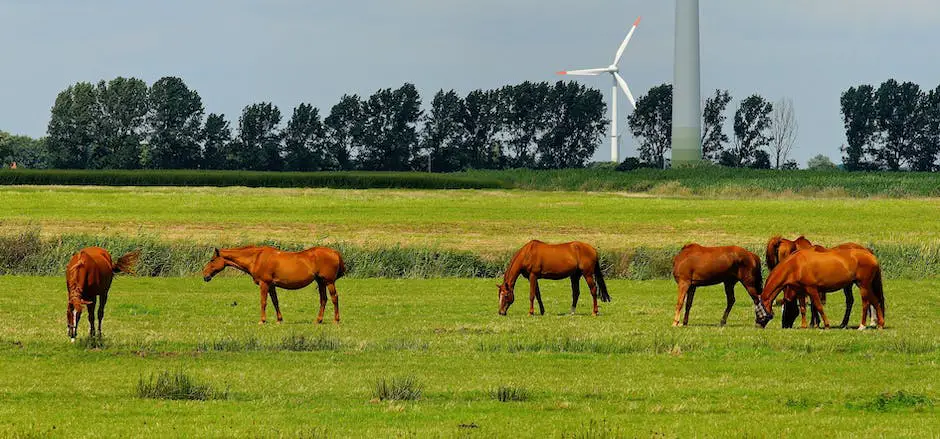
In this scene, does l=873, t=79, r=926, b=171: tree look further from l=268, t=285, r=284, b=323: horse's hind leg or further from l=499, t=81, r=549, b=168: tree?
l=268, t=285, r=284, b=323: horse's hind leg

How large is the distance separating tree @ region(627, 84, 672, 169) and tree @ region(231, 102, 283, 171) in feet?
159

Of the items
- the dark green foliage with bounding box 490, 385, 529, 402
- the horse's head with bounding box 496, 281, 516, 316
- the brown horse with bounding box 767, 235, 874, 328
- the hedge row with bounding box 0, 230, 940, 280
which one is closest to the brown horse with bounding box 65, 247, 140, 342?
the dark green foliage with bounding box 490, 385, 529, 402

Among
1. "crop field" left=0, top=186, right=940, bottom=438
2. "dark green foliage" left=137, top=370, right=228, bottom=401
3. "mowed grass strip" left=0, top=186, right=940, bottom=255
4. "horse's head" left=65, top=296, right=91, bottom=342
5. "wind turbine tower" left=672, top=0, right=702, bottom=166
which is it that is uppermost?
"wind turbine tower" left=672, top=0, right=702, bottom=166

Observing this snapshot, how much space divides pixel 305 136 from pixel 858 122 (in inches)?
2945

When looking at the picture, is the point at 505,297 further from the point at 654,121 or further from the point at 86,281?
the point at 654,121

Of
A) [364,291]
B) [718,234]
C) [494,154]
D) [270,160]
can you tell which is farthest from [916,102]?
[364,291]

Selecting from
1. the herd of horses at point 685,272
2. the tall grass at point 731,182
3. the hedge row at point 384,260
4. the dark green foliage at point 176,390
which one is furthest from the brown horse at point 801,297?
the tall grass at point 731,182

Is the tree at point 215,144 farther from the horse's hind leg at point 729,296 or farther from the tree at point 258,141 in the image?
the horse's hind leg at point 729,296

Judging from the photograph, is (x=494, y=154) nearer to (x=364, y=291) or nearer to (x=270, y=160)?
(x=270, y=160)

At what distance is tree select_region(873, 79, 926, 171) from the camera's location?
7249 inches

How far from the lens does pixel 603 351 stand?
26594 mm

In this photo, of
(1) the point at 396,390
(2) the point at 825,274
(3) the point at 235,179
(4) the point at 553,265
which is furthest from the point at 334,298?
(3) the point at 235,179

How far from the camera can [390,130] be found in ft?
629

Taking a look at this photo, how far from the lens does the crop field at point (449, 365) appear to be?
60.2 ft
